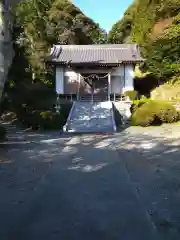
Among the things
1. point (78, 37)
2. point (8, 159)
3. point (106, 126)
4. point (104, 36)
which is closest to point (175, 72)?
point (106, 126)

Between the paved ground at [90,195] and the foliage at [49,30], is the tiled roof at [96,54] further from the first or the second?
the paved ground at [90,195]

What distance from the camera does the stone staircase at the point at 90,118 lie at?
2076cm

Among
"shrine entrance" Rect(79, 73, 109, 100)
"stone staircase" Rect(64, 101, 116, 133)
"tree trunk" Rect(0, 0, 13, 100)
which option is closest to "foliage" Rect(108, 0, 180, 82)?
"shrine entrance" Rect(79, 73, 109, 100)

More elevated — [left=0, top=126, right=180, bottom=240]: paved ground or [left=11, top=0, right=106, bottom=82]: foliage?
[left=11, top=0, right=106, bottom=82]: foliage

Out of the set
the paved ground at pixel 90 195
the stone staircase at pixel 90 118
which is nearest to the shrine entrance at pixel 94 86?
the stone staircase at pixel 90 118

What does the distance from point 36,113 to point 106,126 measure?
14.2ft

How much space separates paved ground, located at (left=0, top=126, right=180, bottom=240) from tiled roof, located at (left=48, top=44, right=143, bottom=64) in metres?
20.3

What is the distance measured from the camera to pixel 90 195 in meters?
5.91

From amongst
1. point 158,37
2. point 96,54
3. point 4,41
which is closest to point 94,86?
point 96,54

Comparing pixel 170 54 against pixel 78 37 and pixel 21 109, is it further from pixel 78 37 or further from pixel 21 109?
pixel 78 37

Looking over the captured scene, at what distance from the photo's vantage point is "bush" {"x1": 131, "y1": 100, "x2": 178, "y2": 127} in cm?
2036

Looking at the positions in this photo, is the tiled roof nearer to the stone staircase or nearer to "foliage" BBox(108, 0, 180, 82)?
"foliage" BBox(108, 0, 180, 82)

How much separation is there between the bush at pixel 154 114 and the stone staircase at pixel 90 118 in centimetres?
162

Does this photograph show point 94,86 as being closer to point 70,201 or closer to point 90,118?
point 90,118
